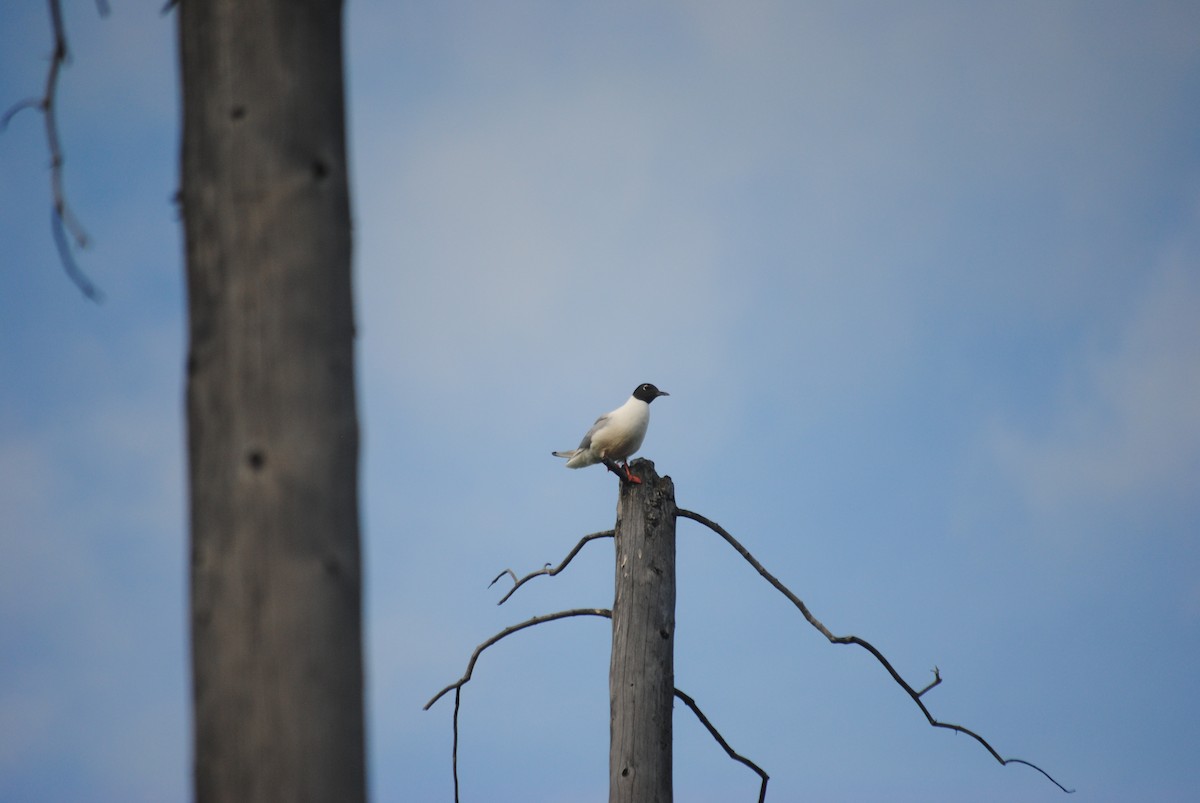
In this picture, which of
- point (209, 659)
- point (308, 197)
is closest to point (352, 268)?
point (308, 197)

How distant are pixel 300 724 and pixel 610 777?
3.51 metres

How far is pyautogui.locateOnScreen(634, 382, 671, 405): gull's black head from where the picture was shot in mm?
8055

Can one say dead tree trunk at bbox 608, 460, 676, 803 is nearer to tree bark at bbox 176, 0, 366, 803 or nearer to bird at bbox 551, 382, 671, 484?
bird at bbox 551, 382, 671, 484

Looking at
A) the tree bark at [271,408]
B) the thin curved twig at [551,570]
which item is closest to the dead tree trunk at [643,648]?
the thin curved twig at [551,570]

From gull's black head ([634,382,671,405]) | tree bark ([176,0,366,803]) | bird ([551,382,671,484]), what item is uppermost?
gull's black head ([634,382,671,405])

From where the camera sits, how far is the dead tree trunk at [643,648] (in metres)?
5.07

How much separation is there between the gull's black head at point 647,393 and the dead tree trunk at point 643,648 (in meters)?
2.44

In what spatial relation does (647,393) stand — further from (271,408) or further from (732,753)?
(271,408)

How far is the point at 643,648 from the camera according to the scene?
17.2 ft

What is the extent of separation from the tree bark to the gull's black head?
231 inches

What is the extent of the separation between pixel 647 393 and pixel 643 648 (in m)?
3.14

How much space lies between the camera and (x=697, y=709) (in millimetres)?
5594

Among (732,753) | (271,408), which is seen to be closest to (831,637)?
(732,753)

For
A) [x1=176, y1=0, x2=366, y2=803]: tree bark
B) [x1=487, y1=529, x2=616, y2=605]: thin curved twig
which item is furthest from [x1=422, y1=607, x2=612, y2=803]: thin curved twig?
[x1=176, y1=0, x2=366, y2=803]: tree bark
